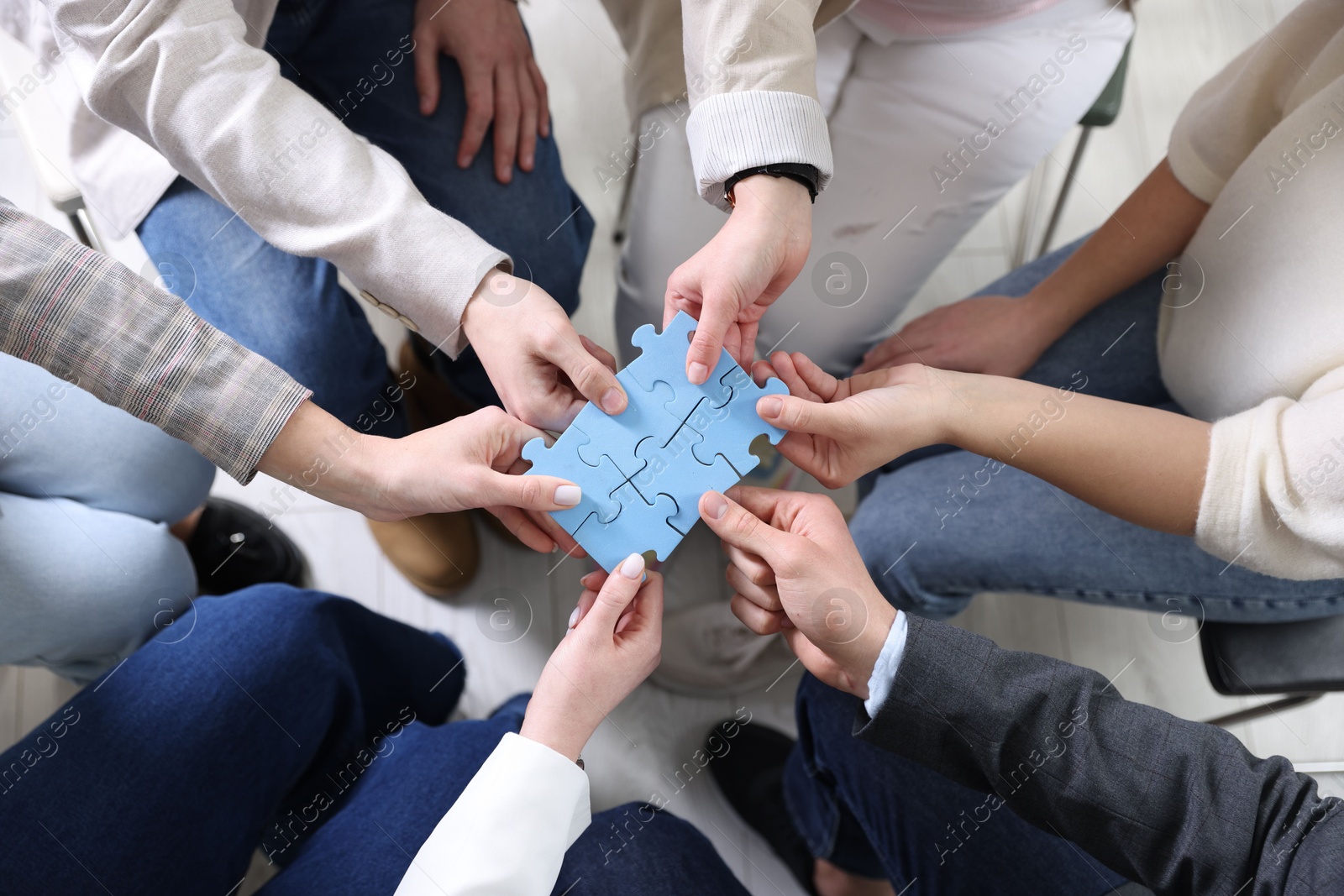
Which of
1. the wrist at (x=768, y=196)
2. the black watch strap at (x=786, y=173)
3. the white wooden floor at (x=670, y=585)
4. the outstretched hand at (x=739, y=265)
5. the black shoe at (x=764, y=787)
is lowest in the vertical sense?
the black shoe at (x=764, y=787)

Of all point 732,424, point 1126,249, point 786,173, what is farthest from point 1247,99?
point 732,424

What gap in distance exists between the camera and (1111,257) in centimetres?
142

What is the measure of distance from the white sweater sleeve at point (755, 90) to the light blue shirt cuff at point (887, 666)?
66 cm

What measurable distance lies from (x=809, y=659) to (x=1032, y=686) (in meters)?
0.31

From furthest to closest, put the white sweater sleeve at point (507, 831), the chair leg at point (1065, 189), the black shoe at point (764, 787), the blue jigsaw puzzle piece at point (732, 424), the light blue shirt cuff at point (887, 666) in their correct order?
the chair leg at point (1065, 189) → the black shoe at point (764, 787) → the blue jigsaw puzzle piece at point (732, 424) → the light blue shirt cuff at point (887, 666) → the white sweater sleeve at point (507, 831)

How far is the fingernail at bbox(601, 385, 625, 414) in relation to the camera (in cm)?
110

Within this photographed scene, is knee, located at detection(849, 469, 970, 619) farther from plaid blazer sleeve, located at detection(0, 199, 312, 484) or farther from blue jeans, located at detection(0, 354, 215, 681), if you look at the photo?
blue jeans, located at detection(0, 354, 215, 681)

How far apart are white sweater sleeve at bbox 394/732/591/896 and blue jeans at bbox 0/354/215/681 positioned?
28.2 inches

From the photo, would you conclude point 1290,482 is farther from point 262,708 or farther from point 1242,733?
point 262,708

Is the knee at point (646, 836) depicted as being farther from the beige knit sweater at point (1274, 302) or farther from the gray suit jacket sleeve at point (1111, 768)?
the beige knit sweater at point (1274, 302)

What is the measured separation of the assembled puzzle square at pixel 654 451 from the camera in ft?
3.64

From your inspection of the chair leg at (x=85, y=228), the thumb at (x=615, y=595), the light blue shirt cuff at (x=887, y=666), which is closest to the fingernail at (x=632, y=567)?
the thumb at (x=615, y=595)

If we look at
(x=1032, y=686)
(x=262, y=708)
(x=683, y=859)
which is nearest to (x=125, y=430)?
(x=262, y=708)

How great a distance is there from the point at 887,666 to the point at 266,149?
1.10 m
